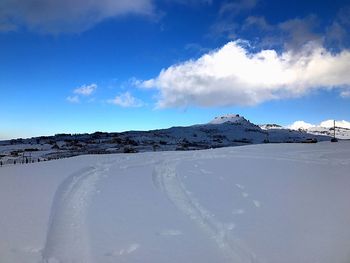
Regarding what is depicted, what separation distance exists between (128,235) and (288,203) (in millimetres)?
5202

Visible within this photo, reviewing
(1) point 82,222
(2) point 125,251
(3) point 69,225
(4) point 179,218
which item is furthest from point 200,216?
(3) point 69,225

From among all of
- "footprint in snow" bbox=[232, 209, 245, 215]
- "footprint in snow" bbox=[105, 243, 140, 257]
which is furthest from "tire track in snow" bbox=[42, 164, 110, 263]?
"footprint in snow" bbox=[232, 209, 245, 215]

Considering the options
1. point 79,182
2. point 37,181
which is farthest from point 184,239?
point 37,181

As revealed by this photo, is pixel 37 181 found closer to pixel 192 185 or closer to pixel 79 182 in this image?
pixel 79 182

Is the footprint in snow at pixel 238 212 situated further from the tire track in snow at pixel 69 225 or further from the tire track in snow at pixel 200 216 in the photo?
the tire track in snow at pixel 69 225

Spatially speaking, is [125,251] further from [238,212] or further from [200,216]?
[238,212]

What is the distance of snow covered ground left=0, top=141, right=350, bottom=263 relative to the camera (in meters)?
7.55

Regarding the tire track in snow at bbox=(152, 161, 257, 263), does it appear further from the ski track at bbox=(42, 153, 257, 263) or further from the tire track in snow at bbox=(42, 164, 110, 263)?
the tire track in snow at bbox=(42, 164, 110, 263)

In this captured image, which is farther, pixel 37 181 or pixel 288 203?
pixel 37 181

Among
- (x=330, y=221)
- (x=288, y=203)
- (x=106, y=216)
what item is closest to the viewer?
(x=330, y=221)

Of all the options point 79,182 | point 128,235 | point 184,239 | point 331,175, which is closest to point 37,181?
point 79,182

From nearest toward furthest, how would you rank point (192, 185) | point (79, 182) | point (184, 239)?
1. point (184, 239)
2. point (192, 185)
3. point (79, 182)

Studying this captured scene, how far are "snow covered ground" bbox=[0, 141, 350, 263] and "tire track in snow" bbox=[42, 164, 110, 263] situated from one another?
0.02 meters

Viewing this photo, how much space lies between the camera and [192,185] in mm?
14445
